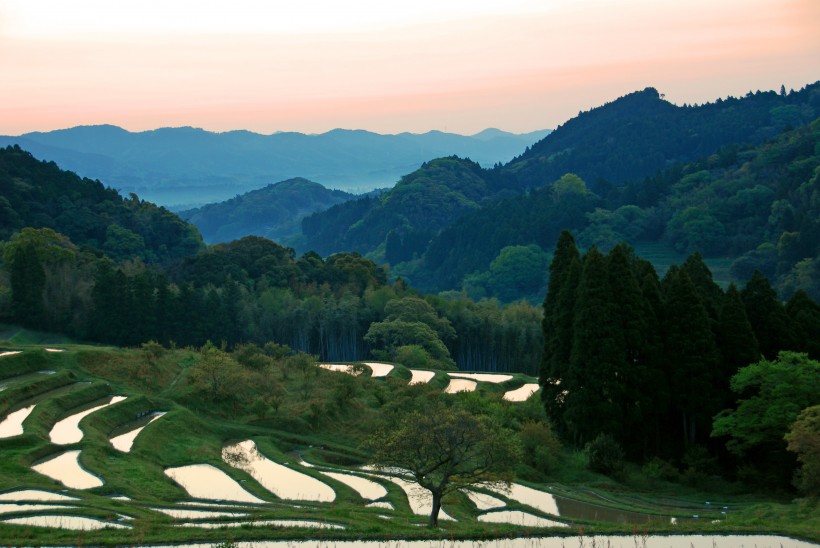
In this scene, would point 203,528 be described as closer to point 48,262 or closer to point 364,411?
point 364,411

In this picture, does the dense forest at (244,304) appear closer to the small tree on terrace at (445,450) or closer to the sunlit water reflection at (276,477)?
the sunlit water reflection at (276,477)

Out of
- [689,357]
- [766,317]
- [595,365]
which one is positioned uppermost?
→ [766,317]

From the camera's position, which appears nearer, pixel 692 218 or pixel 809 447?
pixel 809 447

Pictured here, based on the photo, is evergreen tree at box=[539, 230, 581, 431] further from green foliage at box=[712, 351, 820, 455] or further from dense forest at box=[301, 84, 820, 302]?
dense forest at box=[301, 84, 820, 302]

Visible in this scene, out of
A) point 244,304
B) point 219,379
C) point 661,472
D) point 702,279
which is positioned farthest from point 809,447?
point 244,304

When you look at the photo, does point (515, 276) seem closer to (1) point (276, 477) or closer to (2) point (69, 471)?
(1) point (276, 477)

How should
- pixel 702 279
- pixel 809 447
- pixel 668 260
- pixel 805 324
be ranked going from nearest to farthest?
pixel 809 447 → pixel 805 324 → pixel 702 279 → pixel 668 260

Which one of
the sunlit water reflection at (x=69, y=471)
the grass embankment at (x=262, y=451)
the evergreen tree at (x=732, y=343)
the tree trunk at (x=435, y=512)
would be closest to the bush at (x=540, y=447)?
the grass embankment at (x=262, y=451)
